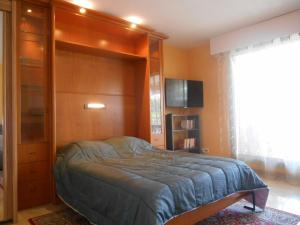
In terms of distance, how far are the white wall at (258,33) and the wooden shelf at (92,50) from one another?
5.20 ft

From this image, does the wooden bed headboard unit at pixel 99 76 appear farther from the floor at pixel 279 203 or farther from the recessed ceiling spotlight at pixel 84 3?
the floor at pixel 279 203

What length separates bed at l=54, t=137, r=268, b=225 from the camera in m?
1.81

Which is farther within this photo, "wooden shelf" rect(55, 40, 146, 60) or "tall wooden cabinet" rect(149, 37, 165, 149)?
"tall wooden cabinet" rect(149, 37, 165, 149)

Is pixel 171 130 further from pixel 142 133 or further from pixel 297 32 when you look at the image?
pixel 297 32

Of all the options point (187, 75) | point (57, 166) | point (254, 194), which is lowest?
point (254, 194)

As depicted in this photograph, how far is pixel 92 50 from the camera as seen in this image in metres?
3.62

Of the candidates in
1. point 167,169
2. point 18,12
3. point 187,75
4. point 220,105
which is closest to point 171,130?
point 220,105

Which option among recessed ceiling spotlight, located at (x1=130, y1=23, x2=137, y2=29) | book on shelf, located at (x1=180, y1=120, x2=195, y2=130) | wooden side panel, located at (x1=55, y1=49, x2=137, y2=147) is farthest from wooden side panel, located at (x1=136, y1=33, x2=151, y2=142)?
book on shelf, located at (x1=180, y1=120, x2=195, y2=130)

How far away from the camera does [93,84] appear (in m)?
3.81

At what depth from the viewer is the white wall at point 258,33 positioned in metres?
3.64

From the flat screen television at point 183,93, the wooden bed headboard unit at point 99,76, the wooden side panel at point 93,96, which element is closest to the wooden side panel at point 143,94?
the wooden bed headboard unit at point 99,76

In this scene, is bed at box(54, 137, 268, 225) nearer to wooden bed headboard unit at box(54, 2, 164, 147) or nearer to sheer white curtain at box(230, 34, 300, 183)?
wooden bed headboard unit at box(54, 2, 164, 147)

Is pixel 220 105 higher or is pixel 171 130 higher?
pixel 220 105

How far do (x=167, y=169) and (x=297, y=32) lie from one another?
9.85 feet
